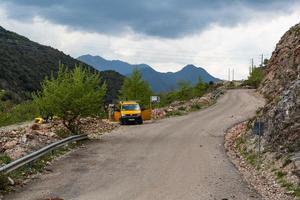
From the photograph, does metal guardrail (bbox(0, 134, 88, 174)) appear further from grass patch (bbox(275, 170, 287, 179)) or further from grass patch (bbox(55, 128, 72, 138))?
grass patch (bbox(275, 170, 287, 179))

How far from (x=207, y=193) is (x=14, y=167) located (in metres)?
5.76

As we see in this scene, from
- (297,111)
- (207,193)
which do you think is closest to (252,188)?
(207,193)

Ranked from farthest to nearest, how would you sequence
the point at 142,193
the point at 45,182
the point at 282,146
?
1. the point at 282,146
2. the point at 45,182
3. the point at 142,193

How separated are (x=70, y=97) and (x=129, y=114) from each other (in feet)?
56.9

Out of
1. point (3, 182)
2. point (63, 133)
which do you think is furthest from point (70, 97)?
point (3, 182)

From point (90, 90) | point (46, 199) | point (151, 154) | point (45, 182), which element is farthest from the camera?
point (90, 90)

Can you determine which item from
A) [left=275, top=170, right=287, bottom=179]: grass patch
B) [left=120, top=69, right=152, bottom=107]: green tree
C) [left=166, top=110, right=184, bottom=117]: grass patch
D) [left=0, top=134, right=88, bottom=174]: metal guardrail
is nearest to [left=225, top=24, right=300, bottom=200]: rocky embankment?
[left=275, top=170, right=287, bottom=179]: grass patch

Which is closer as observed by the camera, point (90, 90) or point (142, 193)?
point (142, 193)

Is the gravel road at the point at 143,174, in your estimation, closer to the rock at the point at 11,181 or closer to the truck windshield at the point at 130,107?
the rock at the point at 11,181

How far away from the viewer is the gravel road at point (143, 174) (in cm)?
1319

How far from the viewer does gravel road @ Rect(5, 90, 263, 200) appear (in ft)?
43.3

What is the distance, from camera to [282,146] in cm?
1877

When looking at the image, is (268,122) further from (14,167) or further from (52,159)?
(14,167)

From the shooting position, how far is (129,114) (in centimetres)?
4353
